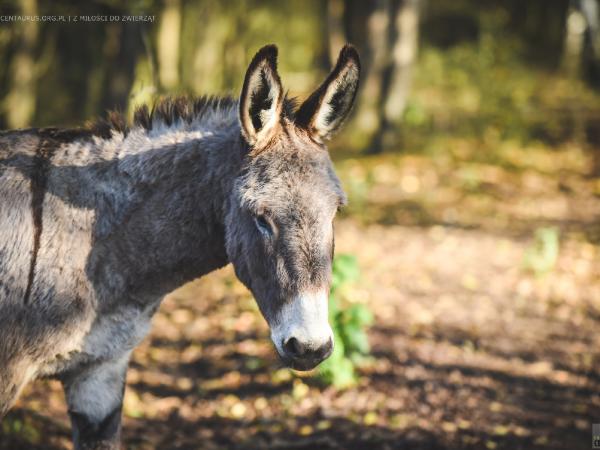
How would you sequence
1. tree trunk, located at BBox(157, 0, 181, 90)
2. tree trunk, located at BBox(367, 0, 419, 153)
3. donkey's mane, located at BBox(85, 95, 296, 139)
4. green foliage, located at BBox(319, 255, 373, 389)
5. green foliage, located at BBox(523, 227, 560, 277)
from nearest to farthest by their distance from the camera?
donkey's mane, located at BBox(85, 95, 296, 139), green foliage, located at BBox(319, 255, 373, 389), green foliage, located at BBox(523, 227, 560, 277), tree trunk, located at BBox(367, 0, 419, 153), tree trunk, located at BBox(157, 0, 181, 90)

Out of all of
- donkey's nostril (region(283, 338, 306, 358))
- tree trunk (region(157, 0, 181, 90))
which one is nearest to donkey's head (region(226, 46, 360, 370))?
donkey's nostril (region(283, 338, 306, 358))

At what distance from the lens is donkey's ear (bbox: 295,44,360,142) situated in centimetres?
256

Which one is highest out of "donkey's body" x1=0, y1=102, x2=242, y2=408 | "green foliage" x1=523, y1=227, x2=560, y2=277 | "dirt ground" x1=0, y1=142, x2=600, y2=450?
"donkey's body" x1=0, y1=102, x2=242, y2=408

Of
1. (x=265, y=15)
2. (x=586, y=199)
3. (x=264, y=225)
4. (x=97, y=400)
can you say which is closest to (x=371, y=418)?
(x=97, y=400)

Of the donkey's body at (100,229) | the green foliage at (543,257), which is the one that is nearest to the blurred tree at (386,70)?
the green foliage at (543,257)

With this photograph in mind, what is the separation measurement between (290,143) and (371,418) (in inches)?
98.8

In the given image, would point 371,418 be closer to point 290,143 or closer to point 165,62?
point 290,143

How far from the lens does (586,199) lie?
10008 millimetres

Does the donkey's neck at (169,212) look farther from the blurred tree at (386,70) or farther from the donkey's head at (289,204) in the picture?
the blurred tree at (386,70)

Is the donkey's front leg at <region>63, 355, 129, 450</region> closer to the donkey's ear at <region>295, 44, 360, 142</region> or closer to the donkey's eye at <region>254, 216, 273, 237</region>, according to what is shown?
the donkey's eye at <region>254, 216, 273, 237</region>

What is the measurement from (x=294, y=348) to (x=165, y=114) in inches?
52.3

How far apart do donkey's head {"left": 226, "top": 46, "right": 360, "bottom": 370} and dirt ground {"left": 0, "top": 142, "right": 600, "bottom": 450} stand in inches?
78.5

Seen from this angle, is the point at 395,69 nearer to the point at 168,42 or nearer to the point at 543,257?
the point at 168,42

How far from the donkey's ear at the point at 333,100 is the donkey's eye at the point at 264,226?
1.62 ft
